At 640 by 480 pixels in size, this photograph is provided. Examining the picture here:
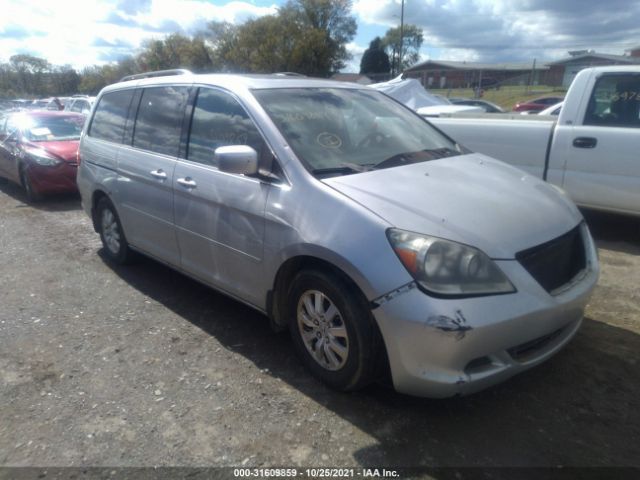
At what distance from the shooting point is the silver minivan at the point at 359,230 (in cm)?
246

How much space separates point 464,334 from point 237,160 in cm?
160

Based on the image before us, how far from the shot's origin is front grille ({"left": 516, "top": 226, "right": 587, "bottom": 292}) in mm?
2629

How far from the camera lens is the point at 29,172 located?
833 centimetres

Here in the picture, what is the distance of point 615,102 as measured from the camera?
5.37m

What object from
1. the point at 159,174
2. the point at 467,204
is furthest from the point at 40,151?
the point at 467,204

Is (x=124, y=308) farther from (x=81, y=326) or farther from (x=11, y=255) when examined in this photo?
(x=11, y=255)

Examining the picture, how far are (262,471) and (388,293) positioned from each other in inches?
41.0

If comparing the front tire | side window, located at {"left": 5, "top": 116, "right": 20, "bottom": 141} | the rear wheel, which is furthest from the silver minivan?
side window, located at {"left": 5, "top": 116, "right": 20, "bottom": 141}

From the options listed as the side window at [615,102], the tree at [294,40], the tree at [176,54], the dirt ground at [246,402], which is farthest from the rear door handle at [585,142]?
the tree at [176,54]

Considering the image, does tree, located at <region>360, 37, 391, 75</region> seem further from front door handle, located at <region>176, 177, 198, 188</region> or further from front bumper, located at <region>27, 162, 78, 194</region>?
front door handle, located at <region>176, 177, 198, 188</region>

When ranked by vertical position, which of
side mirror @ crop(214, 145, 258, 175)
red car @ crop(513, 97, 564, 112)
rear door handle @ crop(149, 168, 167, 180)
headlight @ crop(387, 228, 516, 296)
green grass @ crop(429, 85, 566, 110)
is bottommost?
green grass @ crop(429, 85, 566, 110)

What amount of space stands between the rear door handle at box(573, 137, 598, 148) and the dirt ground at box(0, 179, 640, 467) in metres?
1.76

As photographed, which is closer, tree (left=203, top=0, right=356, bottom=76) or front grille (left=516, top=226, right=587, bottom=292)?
front grille (left=516, top=226, right=587, bottom=292)

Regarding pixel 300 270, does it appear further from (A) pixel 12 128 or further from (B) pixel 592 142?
(A) pixel 12 128
